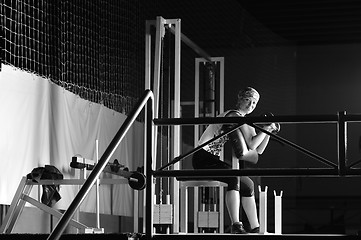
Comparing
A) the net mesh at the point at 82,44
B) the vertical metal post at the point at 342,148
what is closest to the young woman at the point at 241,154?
the net mesh at the point at 82,44

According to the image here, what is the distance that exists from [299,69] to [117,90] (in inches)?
135

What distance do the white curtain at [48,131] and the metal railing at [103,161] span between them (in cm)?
249

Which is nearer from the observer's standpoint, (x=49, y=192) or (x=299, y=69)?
(x=49, y=192)

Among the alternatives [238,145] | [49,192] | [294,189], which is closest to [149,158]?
[238,145]

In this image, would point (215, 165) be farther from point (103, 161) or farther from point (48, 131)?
point (103, 161)

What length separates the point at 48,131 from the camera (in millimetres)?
7609

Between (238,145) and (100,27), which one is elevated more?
(100,27)

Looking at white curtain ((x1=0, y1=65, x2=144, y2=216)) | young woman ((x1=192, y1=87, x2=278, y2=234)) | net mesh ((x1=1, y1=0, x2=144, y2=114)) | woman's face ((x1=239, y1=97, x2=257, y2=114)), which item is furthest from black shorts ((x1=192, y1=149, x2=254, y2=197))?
net mesh ((x1=1, y1=0, x2=144, y2=114))

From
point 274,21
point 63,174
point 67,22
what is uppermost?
point 274,21

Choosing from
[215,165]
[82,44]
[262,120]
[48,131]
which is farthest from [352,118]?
[82,44]

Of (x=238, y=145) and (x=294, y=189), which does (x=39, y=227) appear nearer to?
(x=238, y=145)

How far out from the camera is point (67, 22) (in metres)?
7.87

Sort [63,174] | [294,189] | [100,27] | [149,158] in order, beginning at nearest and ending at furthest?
[149,158] → [63,174] → [100,27] → [294,189]

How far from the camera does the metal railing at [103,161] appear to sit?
12.7 ft
